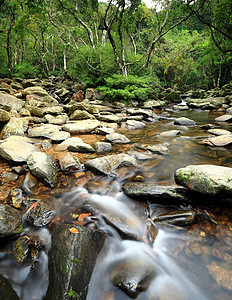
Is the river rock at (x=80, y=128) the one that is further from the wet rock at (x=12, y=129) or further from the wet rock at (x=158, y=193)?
the wet rock at (x=158, y=193)

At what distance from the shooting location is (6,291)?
1238mm

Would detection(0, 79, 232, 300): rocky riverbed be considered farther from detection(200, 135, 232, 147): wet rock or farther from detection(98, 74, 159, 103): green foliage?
detection(98, 74, 159, 103): green foliage

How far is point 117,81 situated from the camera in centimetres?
1102

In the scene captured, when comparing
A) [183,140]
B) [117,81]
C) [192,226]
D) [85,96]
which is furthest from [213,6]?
[192,226]

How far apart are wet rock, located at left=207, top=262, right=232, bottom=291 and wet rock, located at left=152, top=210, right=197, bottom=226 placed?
1.62 ft

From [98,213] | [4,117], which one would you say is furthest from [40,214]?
[4,117]

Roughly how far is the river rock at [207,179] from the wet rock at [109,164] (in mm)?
1165

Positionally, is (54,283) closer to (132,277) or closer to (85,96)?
(132,277)

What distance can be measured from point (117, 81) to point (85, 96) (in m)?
2.98

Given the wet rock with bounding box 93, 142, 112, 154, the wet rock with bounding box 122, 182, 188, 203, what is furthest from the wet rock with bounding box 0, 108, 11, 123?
the wet rock with bounding box 122, 182, 188, 203

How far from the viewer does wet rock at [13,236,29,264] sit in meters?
1.58

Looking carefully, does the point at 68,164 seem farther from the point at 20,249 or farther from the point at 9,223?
the point at 20,249

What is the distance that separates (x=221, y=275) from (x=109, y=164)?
2.27m

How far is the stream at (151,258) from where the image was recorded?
4.59 ft
